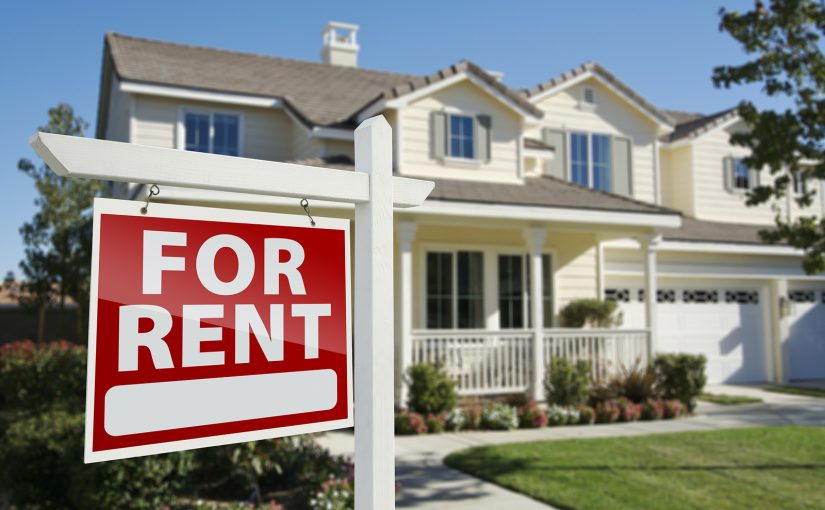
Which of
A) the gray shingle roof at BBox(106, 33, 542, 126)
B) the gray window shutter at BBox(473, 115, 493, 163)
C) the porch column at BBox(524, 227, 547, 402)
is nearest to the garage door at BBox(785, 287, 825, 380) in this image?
the porch column at BBox(524, 227, 547, 402)

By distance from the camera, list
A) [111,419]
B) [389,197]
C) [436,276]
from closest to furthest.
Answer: [111,419] < [389,197] < [436,276]

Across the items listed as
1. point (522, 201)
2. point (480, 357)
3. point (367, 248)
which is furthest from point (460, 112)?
point (367, 248)

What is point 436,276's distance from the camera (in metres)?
13.7

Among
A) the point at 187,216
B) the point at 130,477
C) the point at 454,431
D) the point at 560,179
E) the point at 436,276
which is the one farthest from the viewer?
the point at 560,179

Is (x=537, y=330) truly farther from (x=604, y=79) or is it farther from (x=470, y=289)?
(x=604, y=79)

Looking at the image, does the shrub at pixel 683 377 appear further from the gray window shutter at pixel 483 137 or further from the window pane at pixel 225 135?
the window pane at pixel 225 135

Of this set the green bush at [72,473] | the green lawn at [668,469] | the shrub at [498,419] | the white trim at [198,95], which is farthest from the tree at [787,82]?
the white trim at [198,95]

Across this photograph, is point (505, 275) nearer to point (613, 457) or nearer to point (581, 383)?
point (581, 383)

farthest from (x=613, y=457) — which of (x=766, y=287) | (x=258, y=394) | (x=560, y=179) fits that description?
(x=766, y=287)

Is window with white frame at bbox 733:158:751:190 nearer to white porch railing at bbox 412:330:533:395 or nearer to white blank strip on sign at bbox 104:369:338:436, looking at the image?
white porch railing at bbox 412:330:533:395

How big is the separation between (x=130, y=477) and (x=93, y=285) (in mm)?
4242

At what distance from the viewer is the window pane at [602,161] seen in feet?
53.9

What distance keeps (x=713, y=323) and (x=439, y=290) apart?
719 cm

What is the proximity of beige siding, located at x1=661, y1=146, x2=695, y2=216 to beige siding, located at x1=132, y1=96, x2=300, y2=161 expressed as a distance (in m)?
9.82
